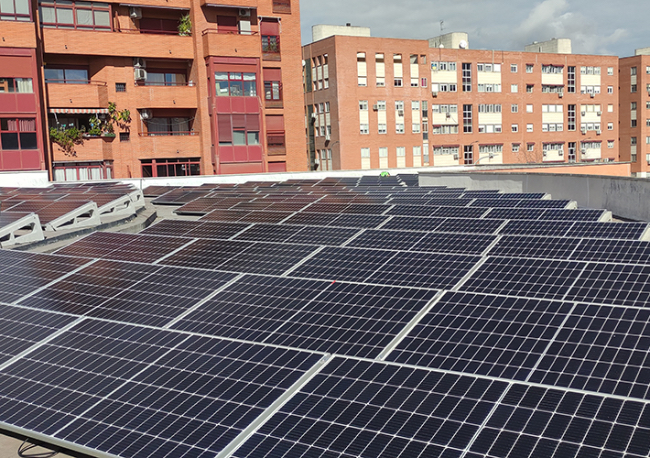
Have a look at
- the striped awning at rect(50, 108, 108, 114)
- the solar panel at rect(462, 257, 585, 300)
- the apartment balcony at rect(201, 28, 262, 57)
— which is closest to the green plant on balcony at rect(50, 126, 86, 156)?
the striped awning at rect(50, 108, 108, 114)

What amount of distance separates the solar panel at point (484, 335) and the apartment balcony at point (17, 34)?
166 feet

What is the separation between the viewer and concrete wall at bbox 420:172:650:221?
87.5ft

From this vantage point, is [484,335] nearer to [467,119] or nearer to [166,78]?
[166,78]

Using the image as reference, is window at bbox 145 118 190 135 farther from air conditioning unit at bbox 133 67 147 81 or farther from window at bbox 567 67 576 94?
window at bbox 567 67 576 94

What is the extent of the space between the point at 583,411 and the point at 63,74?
5968 centimetres

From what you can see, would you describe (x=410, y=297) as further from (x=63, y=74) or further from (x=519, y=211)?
(x=63, y=74)

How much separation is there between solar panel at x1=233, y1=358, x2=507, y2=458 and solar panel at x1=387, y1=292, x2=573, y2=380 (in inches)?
20.0

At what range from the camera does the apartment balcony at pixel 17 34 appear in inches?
2003

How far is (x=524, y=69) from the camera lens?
104 m

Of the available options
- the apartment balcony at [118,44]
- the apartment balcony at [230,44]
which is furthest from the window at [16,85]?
the apartment balcony at [230,44]

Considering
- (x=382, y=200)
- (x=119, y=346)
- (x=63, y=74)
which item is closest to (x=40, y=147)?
(x=63, y=74)

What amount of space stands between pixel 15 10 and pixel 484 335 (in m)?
52.9

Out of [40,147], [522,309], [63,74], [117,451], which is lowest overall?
[117,451]

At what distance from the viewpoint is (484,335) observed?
8.89 m
